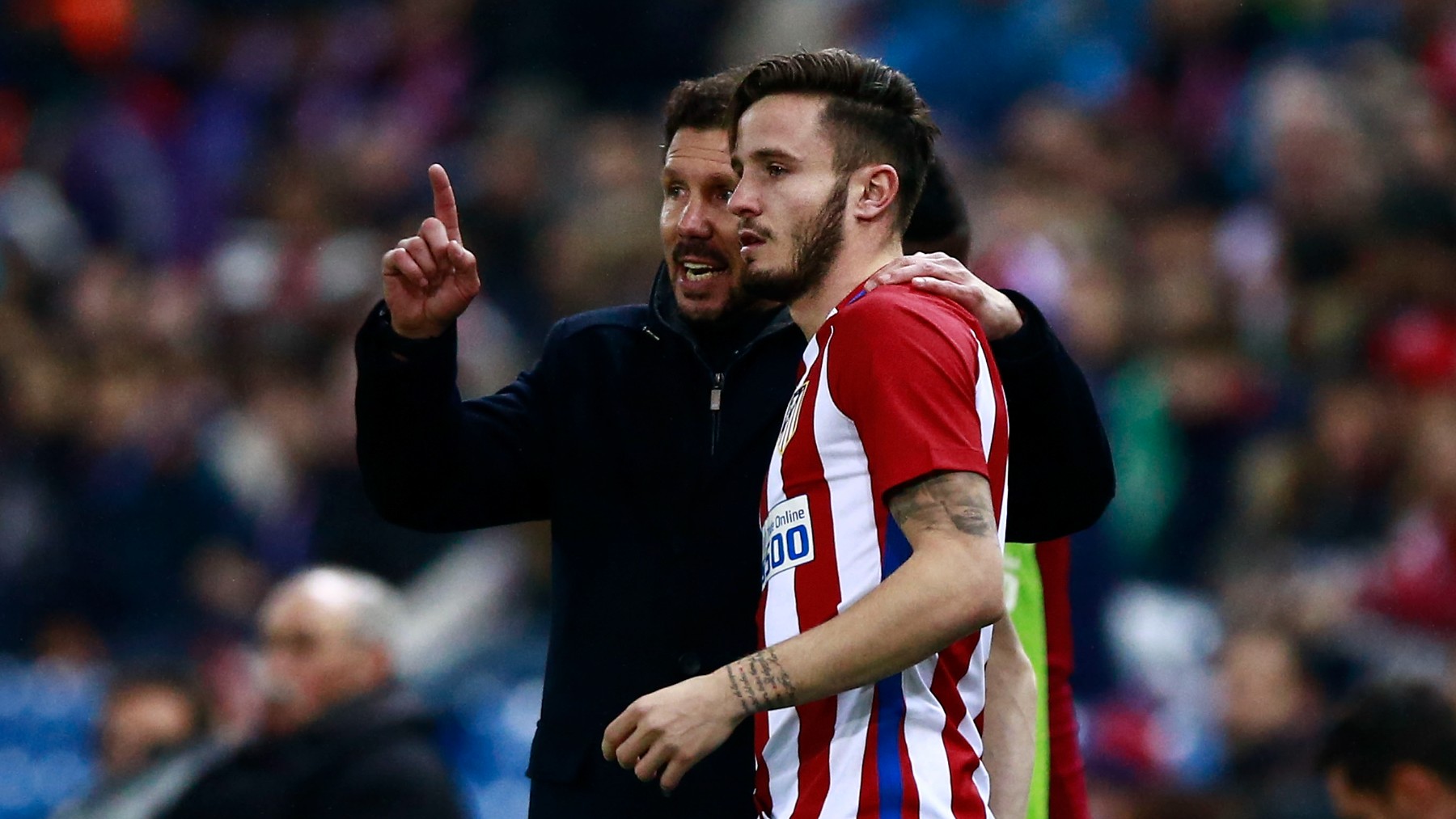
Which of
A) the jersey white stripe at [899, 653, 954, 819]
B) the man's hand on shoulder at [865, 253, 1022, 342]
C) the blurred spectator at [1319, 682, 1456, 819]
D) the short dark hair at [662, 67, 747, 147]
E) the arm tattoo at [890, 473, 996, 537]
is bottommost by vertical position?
the blurred spectator at [1319, 682, 1456, 819]

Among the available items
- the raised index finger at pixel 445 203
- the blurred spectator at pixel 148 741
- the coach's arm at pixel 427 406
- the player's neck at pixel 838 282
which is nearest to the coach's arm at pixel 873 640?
the player's neck at pixel 838 282

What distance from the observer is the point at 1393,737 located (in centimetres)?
414

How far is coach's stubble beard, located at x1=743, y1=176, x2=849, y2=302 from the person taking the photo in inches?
114

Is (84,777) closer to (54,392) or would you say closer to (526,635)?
(526,635)

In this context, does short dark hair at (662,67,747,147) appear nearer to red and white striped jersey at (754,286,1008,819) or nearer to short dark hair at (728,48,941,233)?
short dark hair at (728,48,941,233)

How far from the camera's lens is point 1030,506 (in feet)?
10.7

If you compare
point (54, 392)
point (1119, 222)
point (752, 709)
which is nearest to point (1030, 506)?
point (752, 709)

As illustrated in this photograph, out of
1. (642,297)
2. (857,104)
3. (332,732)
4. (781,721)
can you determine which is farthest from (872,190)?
(642,297)

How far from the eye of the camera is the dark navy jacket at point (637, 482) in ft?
10.5

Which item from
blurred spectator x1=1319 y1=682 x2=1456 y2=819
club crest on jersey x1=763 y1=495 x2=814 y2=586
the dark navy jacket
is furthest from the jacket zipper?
blurred spectator x1=1319 y1=682 x2=1456 y2=819

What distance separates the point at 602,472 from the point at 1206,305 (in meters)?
5.07

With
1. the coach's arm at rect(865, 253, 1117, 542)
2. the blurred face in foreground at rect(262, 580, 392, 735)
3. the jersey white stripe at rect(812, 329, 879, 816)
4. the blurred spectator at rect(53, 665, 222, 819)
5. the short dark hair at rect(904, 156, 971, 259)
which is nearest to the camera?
the jersey white stripe at rect(812, 329, 879, 816)

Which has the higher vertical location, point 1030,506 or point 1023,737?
point 1030,506

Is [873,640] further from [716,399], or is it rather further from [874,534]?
[716,399]
